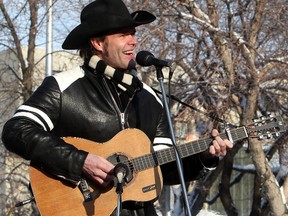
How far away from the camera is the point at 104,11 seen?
3.97 meters

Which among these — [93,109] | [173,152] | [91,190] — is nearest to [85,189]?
[91,190]

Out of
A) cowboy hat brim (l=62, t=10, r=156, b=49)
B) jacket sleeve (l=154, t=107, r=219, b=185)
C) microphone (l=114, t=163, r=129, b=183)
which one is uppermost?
cowboy hat brim (l=62, t=10, r=156, b=49)

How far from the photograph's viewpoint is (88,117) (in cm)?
379

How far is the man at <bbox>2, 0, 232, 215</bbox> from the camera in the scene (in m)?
3.63

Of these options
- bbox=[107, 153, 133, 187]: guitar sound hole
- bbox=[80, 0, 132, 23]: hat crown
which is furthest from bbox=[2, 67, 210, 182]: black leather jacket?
bbox=[80, 0, 132, 23]: hat crown

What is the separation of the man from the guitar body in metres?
0.06

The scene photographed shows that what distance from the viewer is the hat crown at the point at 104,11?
3.94m

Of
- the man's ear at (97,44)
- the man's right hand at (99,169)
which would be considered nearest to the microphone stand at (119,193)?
the man's right hand at (99,169)

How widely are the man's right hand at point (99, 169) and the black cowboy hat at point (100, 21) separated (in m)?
0.75

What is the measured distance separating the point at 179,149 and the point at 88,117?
22.4 inches

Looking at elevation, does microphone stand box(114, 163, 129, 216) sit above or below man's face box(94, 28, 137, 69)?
below

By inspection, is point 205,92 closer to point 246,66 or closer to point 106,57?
point 246,66

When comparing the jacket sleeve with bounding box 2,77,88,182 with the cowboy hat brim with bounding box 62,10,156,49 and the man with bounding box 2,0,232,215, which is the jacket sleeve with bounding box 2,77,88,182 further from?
the cowboy hat brim with bounding box 62,10,156,49

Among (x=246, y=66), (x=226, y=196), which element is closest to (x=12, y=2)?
(x=246, y=66)
